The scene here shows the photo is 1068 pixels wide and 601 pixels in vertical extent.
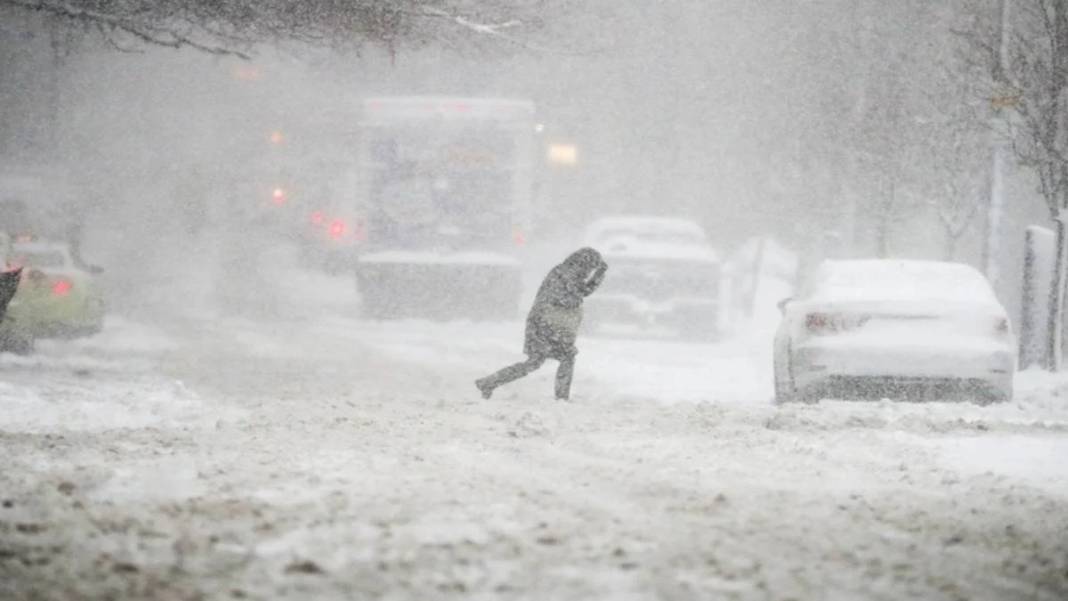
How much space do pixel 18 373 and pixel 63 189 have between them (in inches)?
747

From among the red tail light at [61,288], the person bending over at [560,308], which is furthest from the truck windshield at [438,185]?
the person bending over at [560,308]

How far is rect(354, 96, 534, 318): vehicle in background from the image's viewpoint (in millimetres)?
21562

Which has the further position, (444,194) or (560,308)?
(444,194)

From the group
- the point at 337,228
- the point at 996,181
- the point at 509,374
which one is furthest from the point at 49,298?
the point at 996,181

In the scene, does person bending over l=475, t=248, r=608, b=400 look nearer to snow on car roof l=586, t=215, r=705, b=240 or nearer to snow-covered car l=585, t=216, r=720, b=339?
snow-covered car l=585, t=216, r=720, b=339

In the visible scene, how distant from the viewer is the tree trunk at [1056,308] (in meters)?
14.9

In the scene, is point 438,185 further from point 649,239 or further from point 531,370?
point 531,370

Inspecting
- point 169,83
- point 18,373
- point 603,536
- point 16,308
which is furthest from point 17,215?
point 169,83

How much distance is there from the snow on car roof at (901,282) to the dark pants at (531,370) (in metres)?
2.38

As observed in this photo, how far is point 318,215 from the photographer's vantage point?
29562 mm

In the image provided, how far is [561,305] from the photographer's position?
11.0 meters

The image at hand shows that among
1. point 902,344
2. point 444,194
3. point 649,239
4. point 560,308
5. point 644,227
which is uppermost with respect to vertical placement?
point 444,194

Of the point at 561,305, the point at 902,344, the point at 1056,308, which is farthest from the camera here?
the point at 1056,308

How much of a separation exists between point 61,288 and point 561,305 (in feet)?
29.0
